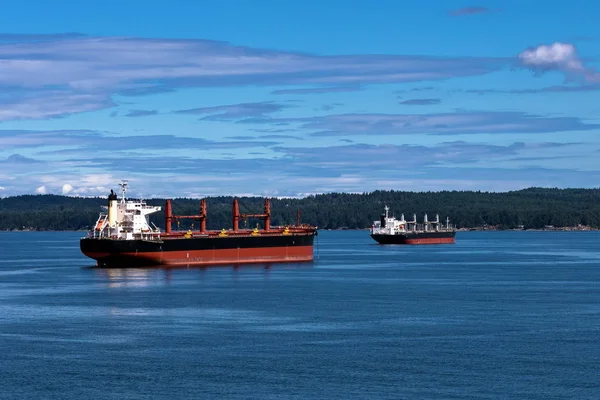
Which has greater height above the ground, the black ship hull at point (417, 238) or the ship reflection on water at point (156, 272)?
the black ship hull at point (417, 238)

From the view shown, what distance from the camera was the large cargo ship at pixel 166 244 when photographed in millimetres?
88000

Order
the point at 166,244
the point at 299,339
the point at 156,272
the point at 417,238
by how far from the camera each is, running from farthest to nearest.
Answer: the point at 417,238 < the point at 166,244 < the point at 156,272 < the point at 299,339

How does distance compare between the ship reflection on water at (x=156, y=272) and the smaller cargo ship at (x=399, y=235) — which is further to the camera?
the smaller cargo ship at (x=399, y=235)

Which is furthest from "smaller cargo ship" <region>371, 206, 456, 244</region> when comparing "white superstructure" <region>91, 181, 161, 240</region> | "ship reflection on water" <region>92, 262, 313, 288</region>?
"white superstructure" <region>91, 181, 161, 240</region>

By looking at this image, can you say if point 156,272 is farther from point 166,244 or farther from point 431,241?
point 431,241

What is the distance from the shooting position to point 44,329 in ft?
150

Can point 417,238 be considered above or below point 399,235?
below

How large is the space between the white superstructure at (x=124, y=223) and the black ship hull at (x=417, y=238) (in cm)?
8453

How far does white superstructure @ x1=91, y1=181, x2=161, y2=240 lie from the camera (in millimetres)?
91562

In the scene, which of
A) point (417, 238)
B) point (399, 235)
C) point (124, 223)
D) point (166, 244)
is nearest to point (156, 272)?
point (166, 244)

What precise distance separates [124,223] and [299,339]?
173ft

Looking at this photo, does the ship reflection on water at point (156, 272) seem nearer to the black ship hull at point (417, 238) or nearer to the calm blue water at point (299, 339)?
the calm blue water at point (299, 339)

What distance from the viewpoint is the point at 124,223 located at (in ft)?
305

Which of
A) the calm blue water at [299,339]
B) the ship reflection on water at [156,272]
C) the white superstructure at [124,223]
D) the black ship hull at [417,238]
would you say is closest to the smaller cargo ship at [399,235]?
the black ship hull at [417,238]
